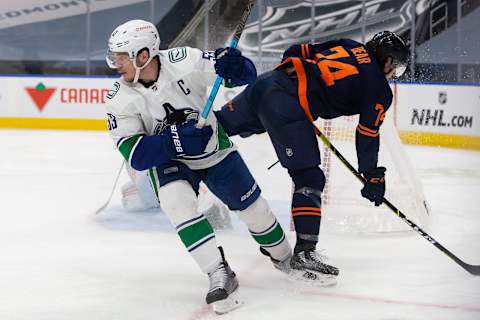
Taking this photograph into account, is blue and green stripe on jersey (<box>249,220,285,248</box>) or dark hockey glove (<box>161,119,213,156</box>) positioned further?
blue and green stripe on jersey (<box>249,220,285,248</box>)

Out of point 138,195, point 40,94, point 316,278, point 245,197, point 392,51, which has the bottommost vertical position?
point 40,94

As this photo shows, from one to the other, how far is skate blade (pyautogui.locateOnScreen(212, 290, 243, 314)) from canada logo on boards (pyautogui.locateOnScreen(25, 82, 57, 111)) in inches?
255

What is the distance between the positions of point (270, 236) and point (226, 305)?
1.18 ft

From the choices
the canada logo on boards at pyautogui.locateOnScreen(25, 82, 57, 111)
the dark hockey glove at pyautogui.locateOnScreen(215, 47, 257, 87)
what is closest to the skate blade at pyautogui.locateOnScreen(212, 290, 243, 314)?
the dark hockey glove at pyautogui.locateOnScreen(215, 47, 257, 87)

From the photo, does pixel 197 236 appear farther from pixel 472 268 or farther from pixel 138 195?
pixel 138 195

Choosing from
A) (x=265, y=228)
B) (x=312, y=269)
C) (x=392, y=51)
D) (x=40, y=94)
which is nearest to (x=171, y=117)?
(x=265, y=228)

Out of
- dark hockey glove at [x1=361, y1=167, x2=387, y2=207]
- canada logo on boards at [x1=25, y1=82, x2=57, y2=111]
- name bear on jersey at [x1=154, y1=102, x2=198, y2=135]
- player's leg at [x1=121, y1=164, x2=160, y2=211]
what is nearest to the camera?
name bear on jersey at [x1=154, y1=102, x2=198, y2=135]

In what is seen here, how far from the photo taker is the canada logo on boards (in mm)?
8023

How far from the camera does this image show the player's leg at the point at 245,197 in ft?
7.14

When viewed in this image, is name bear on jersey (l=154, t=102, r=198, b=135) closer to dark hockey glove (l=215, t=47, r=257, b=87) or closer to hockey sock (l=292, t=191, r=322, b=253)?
dark hockey glove (l=215, t=47, r=257, b=87)

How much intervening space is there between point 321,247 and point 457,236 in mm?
644

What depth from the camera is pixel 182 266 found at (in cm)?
251

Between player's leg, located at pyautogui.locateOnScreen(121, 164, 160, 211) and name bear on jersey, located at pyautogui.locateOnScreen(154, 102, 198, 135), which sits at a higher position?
name bear on jersey, located at pyautogui.locateOnScreen(154, 102, 198, 135)

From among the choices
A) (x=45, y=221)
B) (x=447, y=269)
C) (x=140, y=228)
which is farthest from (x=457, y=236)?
(x=45, y=221)
